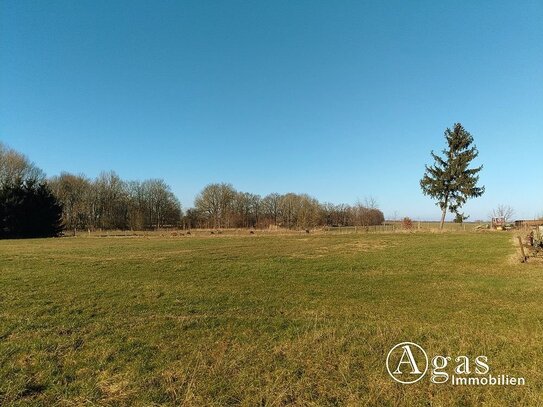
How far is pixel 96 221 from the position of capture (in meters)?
86.1

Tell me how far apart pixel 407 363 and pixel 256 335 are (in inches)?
112

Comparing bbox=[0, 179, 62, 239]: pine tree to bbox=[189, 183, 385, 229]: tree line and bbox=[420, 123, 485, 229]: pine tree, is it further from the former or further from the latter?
bbox=[420, 123, 485, 229]: pine tree

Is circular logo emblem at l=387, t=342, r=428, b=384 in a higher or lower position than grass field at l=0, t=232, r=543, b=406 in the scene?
higher

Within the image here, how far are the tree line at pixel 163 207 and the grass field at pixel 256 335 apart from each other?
58.1 metres

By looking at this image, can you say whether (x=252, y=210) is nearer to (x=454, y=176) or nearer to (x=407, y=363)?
(x=454, y=176)

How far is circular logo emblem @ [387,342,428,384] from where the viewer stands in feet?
15.3

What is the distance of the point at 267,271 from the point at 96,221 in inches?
3221

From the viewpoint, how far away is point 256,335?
22.3 feet

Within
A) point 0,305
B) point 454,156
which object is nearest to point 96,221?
point 454,156

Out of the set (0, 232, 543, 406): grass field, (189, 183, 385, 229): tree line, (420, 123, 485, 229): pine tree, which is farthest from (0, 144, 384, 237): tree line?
(0, 232, 543, 406): grass field

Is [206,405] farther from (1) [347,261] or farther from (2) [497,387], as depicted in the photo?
(1) [347,261]

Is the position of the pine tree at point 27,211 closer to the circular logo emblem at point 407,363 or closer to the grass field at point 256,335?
the grass field at point 256,335

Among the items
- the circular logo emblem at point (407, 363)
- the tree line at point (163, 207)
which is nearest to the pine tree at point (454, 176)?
the tree line at point (163, 207)

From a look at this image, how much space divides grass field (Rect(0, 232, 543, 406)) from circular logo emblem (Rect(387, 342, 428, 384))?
15 cm
